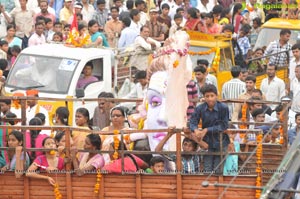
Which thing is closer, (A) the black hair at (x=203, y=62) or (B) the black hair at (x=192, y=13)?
(A) the black hair at (x=203, y=62)

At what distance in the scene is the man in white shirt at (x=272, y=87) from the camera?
2414 centimetres

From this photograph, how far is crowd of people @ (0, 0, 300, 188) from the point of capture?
59.6 ft

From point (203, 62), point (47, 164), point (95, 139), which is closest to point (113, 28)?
point (203, 62)

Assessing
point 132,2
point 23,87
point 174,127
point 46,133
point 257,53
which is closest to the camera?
point 174,127

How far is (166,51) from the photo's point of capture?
754 inches

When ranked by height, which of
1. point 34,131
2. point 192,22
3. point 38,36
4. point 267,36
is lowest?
point 34,131

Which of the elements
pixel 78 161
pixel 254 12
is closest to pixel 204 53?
pixel 254 12

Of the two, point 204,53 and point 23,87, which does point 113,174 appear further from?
point 204,53

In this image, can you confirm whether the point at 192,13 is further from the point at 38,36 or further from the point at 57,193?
the point at 57,193

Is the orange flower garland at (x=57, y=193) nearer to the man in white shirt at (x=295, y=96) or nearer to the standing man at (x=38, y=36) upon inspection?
the man in white shirt at (x=295, y=96)

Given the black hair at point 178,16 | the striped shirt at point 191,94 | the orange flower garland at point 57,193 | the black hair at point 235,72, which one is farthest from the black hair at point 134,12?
the orange flower garland at point 57,193

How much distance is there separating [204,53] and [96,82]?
2711 mm

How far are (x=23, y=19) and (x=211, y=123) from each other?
1216cm

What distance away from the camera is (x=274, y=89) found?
953 inches
